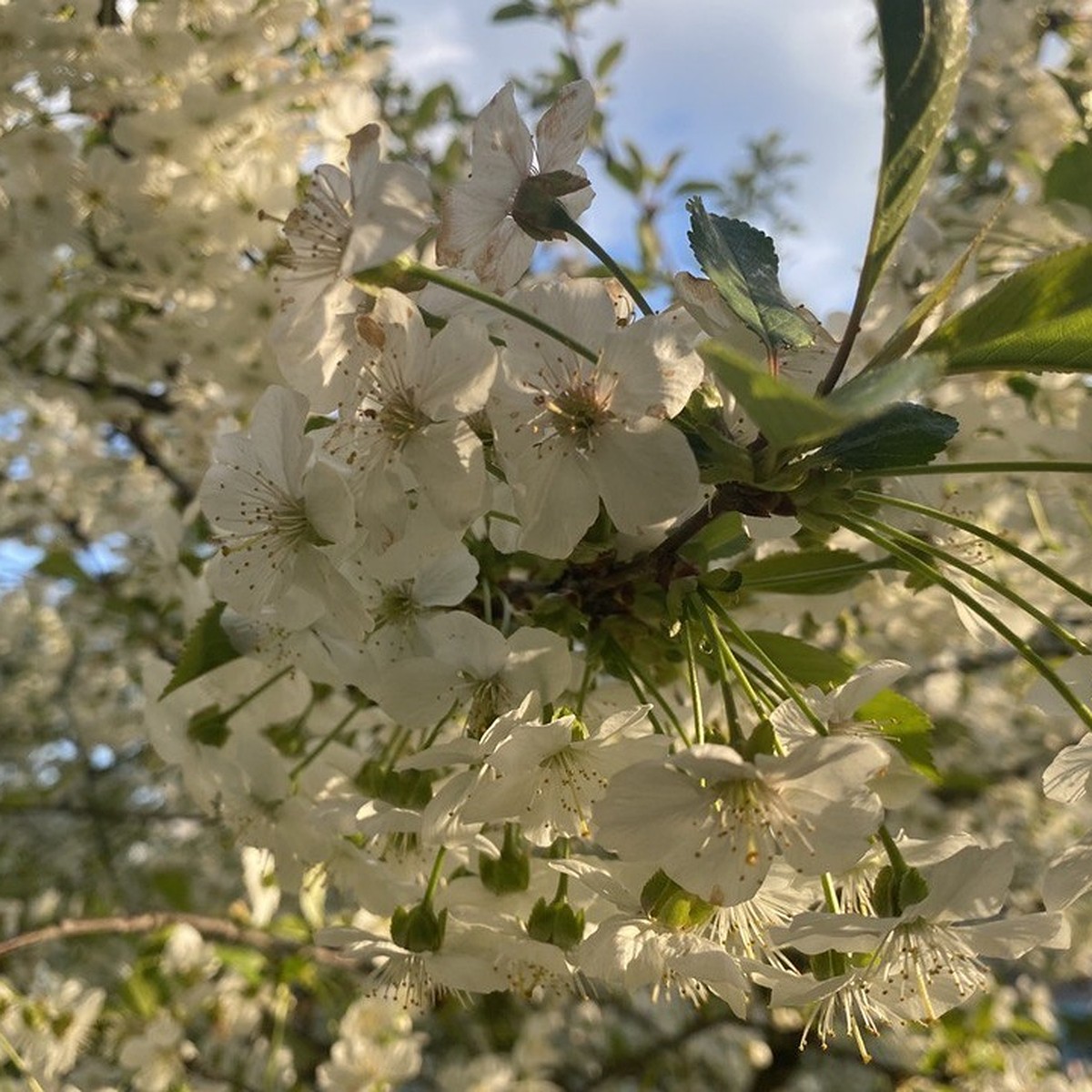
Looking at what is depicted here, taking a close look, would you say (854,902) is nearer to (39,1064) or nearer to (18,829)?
(39,1064)

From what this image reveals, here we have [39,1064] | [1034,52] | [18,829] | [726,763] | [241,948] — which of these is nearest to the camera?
[726,763]

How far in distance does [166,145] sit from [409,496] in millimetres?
1270

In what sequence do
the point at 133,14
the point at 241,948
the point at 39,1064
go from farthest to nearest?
the point at 241,948, the point at 133,14, the point at 39,1064

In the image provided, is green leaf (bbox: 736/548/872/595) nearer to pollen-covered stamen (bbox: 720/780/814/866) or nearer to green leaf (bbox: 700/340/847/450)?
pollen-covered stamen (bbox: 720/780/814/866)

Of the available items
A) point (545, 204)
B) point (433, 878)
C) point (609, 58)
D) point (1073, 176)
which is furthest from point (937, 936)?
point (609, 58)

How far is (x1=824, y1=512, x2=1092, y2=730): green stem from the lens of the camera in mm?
762

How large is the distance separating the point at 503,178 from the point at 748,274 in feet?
0.68

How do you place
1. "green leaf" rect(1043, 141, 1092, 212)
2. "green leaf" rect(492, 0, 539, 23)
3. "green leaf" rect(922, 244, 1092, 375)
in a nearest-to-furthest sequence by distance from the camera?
"green leaf" rect(922, 244, 1092, 375) → "green leaf" rect(1043, 141, 1092, 212) → "green leaf" rect(492, 0, 539, 23)

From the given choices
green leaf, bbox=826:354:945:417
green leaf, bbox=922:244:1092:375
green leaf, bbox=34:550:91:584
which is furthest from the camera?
green leaf, bbox=34:550:91:584

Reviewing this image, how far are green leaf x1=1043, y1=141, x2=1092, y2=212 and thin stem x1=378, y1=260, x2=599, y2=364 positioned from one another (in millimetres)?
921

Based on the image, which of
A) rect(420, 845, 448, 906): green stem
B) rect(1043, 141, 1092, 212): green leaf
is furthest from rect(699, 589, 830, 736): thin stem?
rect(1043, 141, 1092, 212): green leaf

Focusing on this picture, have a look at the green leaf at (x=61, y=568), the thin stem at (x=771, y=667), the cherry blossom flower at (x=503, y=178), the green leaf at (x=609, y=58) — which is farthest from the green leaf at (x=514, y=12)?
the thin stem at (x=771, y=667)

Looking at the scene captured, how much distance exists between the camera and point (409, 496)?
0.79 m

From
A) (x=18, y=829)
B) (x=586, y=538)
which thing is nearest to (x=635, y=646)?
(x=586, y=538)
